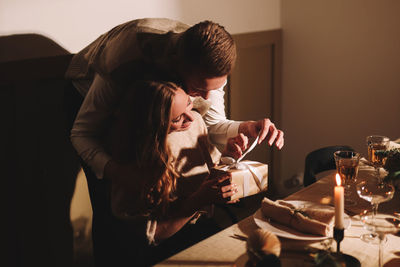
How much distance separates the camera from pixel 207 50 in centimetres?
134

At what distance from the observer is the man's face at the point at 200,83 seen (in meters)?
1.42

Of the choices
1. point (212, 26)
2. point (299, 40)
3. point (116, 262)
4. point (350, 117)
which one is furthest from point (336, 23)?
point (116, 262)

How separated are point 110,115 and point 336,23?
2.09 meters

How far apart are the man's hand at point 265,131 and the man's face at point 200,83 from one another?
336mm

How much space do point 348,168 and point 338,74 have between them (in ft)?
6.05

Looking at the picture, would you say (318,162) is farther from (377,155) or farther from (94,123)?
(94,123)

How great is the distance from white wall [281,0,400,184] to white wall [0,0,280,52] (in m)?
0.60

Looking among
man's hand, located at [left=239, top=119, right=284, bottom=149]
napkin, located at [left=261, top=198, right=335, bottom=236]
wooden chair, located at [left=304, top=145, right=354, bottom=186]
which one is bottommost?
wooden chair, located at [left=304, top=145, right=354, bottom=186]

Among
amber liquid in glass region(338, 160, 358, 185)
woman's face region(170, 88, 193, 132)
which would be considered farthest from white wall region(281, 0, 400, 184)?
woman's face region(170, 88, 193, 132)

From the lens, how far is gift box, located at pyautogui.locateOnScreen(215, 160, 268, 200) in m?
1.48

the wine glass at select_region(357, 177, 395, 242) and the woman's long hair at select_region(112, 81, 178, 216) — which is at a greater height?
the woman's long hair at select_region(112, 81, 178, 216)

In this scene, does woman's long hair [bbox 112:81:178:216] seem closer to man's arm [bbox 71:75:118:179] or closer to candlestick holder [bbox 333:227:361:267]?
man's arm [bbox 71:75:118:179]

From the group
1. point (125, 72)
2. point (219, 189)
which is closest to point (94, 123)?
point (125, 72)

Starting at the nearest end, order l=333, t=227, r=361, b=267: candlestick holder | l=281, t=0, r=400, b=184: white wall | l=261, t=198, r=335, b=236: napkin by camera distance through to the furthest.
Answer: l=333, t=227, r=361, b=267: candlestick holder, l=261, t=198, r=335, b=236: napkin, l=281, t=0, r=400, b=184: white wall
